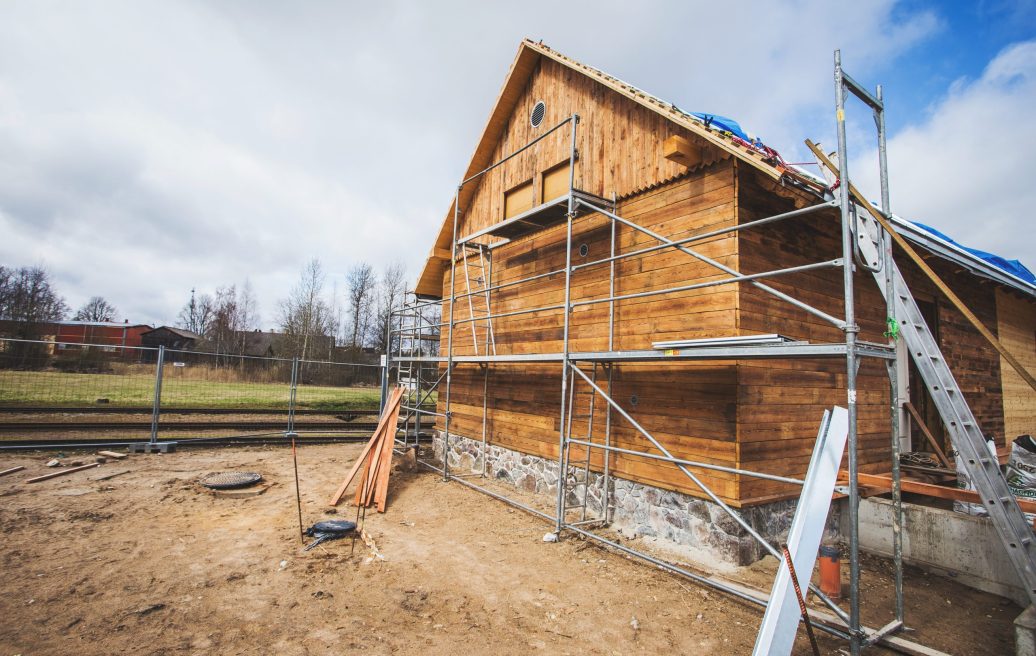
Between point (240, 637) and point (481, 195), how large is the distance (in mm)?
9559

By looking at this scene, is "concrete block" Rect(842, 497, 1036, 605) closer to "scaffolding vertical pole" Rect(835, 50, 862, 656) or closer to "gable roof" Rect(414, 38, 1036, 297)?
"scaffolding vertical pole" Rect(835, 50, 862, 656)

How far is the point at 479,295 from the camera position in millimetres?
11250

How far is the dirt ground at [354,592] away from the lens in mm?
4074

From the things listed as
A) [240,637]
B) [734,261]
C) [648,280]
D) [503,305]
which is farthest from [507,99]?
[240,637]

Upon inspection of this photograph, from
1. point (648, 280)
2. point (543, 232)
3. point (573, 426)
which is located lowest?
point (573, 426)

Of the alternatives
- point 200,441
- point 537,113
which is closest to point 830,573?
point 537,113

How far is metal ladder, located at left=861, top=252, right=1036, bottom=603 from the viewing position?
391 centimetres

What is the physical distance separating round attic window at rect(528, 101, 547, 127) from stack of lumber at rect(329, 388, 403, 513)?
6.43 m

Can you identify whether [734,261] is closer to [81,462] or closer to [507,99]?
[507,99]

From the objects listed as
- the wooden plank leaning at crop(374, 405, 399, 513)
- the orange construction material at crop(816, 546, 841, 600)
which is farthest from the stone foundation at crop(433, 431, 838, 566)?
the wooden plank leaning at crop(374, 405, 399, 513)

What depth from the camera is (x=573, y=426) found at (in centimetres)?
805

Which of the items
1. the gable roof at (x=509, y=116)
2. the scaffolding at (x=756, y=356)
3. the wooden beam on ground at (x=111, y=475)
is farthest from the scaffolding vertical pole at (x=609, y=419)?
the wooden beam on ground at (x=111, y=475)

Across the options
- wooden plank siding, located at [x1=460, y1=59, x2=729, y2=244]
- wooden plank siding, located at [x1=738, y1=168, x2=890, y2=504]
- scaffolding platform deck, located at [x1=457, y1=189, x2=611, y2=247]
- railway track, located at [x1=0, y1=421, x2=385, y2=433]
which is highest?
wooden plank siding, located at [x1=460, y1=59, x2=729, y2=244]

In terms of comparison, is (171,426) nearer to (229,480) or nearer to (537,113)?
(229,480)
